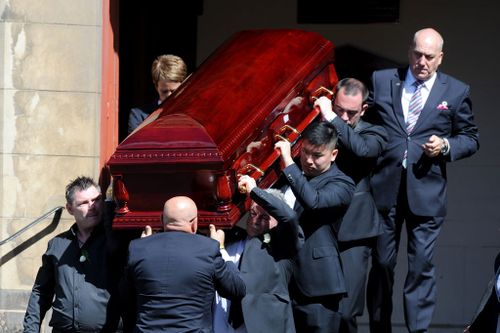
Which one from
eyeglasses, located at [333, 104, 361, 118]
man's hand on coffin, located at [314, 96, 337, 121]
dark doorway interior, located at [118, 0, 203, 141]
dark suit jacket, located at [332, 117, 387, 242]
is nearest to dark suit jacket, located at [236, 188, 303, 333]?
dark suit jacket, located at [332, 117, 387, 242]

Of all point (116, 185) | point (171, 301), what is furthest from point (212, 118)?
point (171, 301)

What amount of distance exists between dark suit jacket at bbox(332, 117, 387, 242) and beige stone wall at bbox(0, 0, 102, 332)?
1.88 metres

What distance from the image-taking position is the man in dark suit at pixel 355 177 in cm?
730

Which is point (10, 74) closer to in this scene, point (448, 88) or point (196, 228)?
point (196, 228)

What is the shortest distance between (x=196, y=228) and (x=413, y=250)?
146 cm

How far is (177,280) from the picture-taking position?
6.41 meters

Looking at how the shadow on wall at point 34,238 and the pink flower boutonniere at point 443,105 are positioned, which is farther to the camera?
the shadow on wall at point 34,238

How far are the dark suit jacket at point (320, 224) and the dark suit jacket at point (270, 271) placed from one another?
0.15 m

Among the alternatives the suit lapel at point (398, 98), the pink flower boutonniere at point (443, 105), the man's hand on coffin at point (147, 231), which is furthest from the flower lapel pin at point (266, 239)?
the pink flower boutonniere at point (443, 105)

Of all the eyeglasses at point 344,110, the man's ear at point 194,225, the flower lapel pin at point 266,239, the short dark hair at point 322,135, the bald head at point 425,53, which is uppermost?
the bald head at point 425,53

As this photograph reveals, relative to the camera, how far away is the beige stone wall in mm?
8461

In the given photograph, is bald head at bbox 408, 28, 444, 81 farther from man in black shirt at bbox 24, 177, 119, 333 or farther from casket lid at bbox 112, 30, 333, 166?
man in black shirt at bbox 24, 177, 119, 333

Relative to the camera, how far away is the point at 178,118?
281 inches

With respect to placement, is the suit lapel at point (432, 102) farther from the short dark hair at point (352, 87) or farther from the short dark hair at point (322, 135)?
the short dark hair at point (322, 135)
